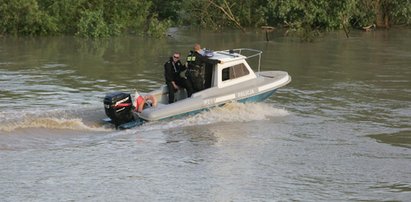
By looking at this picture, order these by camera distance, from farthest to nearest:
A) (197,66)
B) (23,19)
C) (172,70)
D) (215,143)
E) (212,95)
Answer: (23,19), (172,70), (197,66), (212,95), (215,143)

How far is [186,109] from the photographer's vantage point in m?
16.5

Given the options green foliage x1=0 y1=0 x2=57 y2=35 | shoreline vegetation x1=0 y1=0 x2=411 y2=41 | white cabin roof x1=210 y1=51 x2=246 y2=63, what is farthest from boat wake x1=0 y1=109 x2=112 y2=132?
green foliage x1=0 y1=0 x2=57 y2=35

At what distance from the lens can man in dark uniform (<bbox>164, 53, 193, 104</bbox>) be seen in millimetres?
17219

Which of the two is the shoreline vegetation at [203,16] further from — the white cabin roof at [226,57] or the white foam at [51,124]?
the white foam at [51,124]

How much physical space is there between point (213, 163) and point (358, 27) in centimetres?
2962

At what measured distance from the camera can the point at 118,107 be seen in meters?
16.0

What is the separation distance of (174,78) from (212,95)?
1093 millimetres

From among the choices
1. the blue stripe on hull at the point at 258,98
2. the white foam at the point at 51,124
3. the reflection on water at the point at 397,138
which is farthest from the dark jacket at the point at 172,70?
the reflection on water at the point at 397,138

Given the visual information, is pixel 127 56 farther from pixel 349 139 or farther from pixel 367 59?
pixel 349 139

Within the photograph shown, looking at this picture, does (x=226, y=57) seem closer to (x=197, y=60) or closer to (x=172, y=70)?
(x=197, y=60)

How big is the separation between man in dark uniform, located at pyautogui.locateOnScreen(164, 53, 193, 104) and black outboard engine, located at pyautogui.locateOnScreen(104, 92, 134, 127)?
1.32m

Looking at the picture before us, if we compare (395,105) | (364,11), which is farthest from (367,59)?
(364,11)

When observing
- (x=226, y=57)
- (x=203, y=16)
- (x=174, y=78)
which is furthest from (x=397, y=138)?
(x=203, y=16)

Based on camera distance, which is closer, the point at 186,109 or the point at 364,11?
the point at 186,109
